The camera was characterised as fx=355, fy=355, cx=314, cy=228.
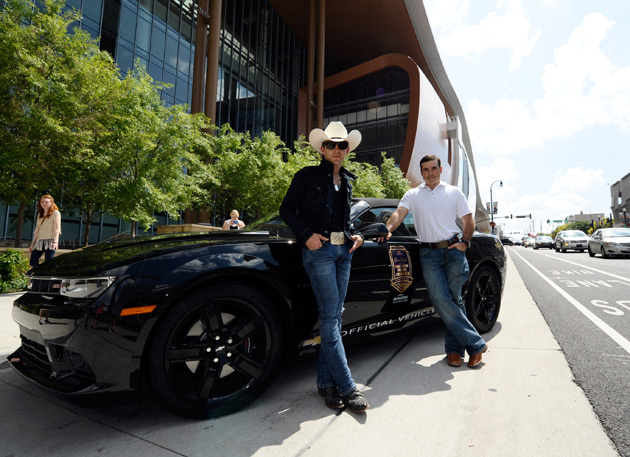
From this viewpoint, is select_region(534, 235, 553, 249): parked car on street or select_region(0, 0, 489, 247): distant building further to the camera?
select_region(534, 235, 553, 249): parked car on street

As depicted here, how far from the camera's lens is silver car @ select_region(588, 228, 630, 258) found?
1603 cm

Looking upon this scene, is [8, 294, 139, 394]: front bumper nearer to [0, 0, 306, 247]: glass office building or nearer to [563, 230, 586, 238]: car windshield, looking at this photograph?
[0, 0, 306, 247]: glass office building

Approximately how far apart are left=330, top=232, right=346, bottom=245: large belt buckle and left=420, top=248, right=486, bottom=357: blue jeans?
1144 mm

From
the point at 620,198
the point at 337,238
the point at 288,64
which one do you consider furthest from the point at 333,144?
the point at 620,198

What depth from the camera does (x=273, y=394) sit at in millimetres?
2457

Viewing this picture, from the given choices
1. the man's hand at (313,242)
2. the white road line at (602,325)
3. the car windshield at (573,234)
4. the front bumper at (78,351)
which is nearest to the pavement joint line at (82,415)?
the front bumper at (78,351)

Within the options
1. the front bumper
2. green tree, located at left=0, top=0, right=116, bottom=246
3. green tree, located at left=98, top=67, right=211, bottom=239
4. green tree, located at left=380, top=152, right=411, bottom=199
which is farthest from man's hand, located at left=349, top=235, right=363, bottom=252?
green tree, located at left=380, top=152, right=411, bottom=199

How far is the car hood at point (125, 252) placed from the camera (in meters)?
1.97

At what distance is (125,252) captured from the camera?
210 cm

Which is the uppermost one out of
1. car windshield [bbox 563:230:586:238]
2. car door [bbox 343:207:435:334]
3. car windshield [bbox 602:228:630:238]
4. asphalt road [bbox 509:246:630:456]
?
car windshield [bbox 563:230:586:238]

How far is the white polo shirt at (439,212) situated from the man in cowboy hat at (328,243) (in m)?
0.94

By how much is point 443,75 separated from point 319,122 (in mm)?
25716

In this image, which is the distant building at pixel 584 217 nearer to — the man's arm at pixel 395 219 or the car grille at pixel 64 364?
the man's arm at pixel 395 219

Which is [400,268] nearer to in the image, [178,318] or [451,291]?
[451,291]
